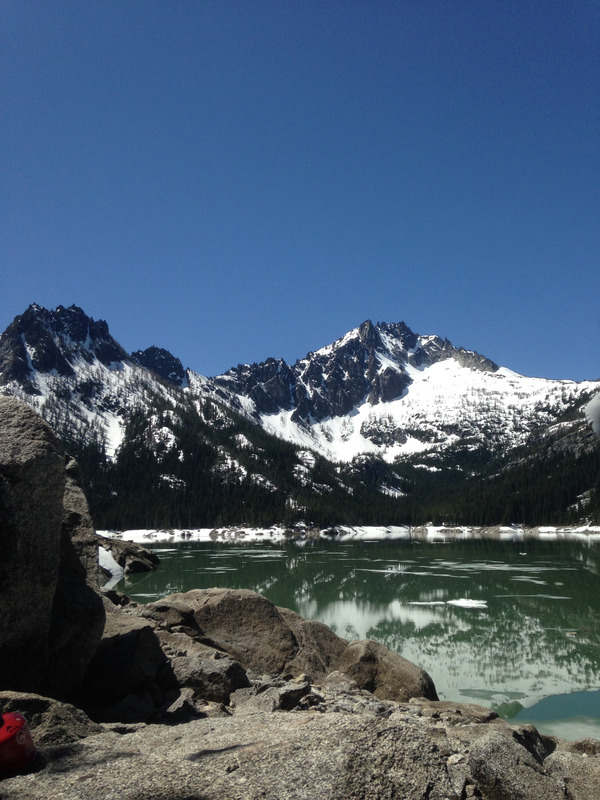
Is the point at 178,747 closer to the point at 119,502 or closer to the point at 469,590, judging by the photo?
the point at 469,590

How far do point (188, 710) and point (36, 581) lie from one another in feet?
13.0

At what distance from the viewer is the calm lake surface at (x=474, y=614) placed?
745 inches

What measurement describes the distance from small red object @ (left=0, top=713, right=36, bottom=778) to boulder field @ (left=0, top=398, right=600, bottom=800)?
186mm

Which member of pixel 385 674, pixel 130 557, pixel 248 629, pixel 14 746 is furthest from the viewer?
pixel 130 557

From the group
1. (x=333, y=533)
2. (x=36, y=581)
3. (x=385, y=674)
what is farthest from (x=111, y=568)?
(x=333, y=533)

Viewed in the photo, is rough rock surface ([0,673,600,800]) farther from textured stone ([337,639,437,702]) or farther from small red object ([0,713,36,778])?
textured stone ([337,639,437,702])

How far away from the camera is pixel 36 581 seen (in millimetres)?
9984

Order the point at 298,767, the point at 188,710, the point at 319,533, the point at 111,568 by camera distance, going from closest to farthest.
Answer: the point at 298,767 < the point at 188,710 < the point at 111,568 < the point at 319,533

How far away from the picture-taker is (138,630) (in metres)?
12.5

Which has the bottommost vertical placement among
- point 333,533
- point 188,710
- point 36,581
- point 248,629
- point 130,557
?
point 333,533

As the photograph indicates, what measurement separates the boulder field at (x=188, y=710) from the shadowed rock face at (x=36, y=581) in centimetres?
3

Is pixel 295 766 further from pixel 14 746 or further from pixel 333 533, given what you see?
pixel 333 533

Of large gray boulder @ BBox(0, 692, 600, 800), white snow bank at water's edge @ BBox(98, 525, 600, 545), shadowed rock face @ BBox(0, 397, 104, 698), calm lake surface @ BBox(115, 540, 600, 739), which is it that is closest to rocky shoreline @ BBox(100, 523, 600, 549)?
white snow bank at water's edge @ BBox(98, 525, 600, 545)

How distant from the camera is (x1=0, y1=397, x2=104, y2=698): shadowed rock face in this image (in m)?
9.47
